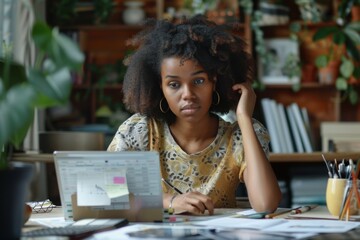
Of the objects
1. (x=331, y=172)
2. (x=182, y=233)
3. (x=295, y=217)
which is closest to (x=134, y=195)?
(x=182, y=233)

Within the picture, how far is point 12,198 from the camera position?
167 centimetres

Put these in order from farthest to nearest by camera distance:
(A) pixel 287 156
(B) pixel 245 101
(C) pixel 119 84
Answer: (C) pixel 119 84 → (A) pixel 287 156 → (B) pixel 245 101

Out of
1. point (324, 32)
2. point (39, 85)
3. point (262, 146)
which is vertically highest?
point (324, 32)

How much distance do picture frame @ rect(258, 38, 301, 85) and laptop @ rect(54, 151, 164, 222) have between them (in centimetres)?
339

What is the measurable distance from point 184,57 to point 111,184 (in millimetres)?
653

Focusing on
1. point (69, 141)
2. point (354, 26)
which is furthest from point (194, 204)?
point (354, 26)

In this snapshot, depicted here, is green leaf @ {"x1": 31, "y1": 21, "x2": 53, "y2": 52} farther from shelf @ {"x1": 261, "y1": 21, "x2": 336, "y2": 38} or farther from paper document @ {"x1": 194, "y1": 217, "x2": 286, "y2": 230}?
shelf @ {"x1": 261, "y1": 21, "x2": 336, "y2": 38}

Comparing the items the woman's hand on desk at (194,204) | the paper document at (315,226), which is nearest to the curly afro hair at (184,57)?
the woman's hand on desk at (194,204)

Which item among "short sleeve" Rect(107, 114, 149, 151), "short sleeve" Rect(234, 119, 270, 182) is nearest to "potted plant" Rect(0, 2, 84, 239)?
"short sleeve" Rect(107, 114, 149, 151)

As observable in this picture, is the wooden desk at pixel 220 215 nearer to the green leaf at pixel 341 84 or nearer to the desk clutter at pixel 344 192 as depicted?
the desk clutter at pixel 344 192

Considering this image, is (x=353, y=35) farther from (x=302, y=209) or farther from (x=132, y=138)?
(x=302, y=209)

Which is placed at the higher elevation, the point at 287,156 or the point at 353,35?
the point at 353,35

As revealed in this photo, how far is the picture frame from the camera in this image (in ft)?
17.6

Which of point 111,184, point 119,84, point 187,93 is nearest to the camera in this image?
point 111,184
